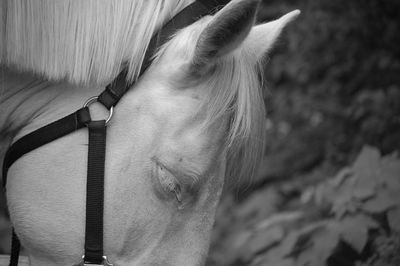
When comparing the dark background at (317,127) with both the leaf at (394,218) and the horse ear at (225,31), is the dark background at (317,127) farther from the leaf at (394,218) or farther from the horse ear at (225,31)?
the horse ear at (225,31)

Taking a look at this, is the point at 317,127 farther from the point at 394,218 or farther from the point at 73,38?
the point at 73,38

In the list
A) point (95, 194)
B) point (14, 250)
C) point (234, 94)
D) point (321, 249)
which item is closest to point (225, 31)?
point (234, 94)

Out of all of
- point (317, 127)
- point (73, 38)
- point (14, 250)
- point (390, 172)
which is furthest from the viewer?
point (317, 127)

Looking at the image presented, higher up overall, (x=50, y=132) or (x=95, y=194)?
(x=50, y=132)

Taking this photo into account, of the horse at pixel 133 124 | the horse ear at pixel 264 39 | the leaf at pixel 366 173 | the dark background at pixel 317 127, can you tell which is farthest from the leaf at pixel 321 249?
the horse ear at pixel 264 39

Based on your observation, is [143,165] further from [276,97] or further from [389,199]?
[276,97]

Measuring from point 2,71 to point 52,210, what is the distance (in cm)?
60

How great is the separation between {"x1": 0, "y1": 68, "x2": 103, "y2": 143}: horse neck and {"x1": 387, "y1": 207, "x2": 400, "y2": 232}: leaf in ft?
5.25

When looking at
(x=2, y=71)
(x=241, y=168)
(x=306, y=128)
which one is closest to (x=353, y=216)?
(x=241, y=168)

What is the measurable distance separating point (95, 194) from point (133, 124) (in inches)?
11.2

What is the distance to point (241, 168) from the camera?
245 cm

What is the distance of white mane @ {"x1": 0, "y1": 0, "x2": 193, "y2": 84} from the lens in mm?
2264

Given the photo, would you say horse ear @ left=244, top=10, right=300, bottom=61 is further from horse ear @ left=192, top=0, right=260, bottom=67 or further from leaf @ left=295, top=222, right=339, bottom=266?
leaf @ left=295, top=222, right=339, bottom=266

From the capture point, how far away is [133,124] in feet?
7.35
